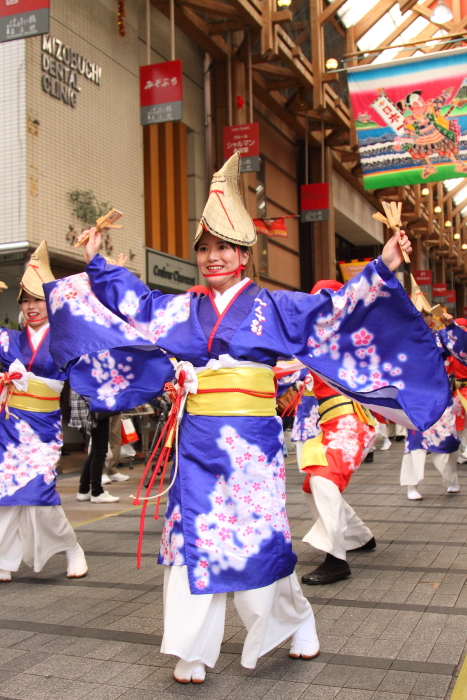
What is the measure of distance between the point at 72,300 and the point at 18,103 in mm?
5999

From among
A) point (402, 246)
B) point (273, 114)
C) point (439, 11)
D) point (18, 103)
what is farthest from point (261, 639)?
point (273, 114)

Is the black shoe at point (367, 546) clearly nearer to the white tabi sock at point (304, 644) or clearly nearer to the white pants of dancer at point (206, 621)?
the white tabi sock at point (304, 644)

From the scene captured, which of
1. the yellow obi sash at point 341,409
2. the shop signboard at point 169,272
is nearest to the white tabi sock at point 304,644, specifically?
the yellow obi sash at point 341,409

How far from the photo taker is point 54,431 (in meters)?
4.48

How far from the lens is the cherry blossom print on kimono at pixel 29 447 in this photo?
4.27 m

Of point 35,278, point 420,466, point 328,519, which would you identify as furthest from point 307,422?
point 35,278

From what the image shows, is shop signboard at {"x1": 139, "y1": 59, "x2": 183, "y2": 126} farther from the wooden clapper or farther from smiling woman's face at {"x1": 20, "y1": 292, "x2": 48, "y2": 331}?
the wooden clapper

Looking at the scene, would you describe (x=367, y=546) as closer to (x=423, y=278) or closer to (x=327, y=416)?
(x=327, y=416)

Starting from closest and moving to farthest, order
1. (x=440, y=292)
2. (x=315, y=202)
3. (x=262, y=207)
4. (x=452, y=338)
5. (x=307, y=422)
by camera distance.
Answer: (x=452, y=338) → (x=307, y=422) → (x=262, y=207) → (x=315, y=202) → (x=440, y=292)

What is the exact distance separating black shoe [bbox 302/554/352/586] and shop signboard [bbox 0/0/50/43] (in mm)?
5178

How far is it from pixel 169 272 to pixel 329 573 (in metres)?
8.19

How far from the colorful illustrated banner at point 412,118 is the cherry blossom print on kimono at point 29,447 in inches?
277

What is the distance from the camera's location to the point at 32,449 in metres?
4.38

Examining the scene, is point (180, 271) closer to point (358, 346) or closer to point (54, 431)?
point (54, 431)
